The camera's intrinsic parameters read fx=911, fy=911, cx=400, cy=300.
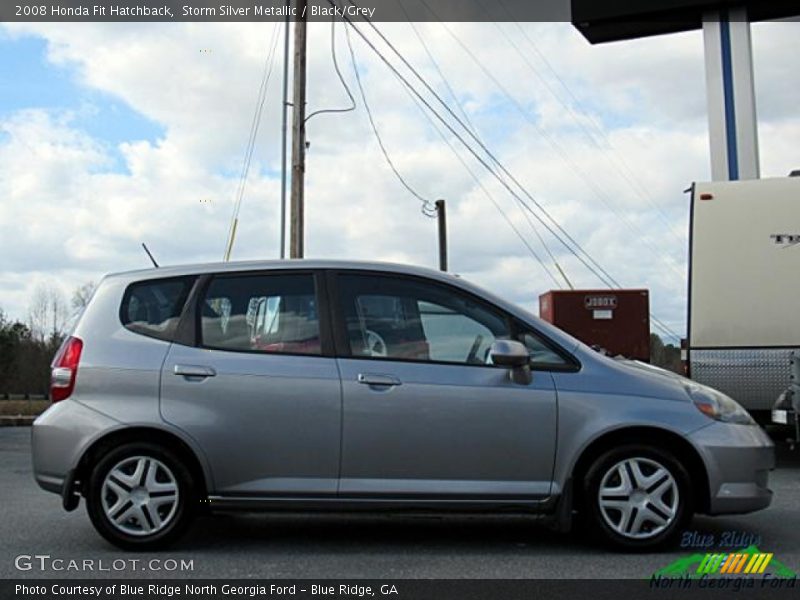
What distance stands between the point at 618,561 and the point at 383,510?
1393 mm

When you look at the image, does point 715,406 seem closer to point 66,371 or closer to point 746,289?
point 66,371

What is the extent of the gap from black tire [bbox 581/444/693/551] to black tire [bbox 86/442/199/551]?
2.40m

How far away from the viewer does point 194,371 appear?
5465 millimetres

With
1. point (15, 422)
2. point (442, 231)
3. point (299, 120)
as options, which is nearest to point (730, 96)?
point (299, 120)

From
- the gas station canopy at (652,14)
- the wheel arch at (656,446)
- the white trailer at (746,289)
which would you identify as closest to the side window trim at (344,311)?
the wheel arch at (656,446)

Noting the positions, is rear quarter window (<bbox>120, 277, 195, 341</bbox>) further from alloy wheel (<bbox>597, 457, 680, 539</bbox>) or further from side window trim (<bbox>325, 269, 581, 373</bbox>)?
alloy wheel (<bbox>597, 457, 680, 539</bbox>)

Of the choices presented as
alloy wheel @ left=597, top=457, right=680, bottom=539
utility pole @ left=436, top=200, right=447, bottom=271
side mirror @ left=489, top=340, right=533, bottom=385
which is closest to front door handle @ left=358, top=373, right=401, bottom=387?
side mirror @ left=489, top=340, right=533, bottom=385

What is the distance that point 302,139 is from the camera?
1669 cm

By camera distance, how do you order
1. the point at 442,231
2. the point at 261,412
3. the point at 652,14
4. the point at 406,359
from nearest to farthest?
the point at 261,412 → the point at 406,359 → the point at 652,14 → the point at 442,231

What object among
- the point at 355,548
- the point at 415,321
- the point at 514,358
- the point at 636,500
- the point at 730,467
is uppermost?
the point at 415,321

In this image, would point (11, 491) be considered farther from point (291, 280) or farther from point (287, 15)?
point (287, 15)

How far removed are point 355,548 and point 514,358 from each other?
5.11 feet

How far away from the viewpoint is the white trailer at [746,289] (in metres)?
9.32

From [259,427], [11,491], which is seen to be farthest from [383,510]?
[11,491]
